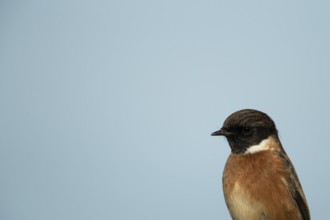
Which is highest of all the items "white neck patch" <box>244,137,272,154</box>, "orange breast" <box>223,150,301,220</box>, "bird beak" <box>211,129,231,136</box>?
"bird beak" <box>211,129,231,136</box>

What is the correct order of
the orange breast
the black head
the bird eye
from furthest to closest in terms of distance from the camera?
1. the bird eye
2. the black head
3. the orange breast

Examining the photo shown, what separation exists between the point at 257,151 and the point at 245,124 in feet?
1.51

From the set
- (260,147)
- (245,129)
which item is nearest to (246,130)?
(245,129)

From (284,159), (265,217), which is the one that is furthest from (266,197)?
(284,159)

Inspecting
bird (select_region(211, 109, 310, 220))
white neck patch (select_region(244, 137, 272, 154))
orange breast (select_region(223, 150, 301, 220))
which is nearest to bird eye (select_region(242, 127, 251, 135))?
bird (select_region(211, 109, 310, 220))

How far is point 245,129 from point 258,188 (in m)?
1.18

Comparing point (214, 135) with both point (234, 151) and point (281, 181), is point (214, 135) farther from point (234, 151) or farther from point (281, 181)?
point (281, 181)

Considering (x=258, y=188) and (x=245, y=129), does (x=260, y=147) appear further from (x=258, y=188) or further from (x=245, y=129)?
(x=258, y=188)

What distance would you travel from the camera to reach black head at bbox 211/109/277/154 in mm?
9578

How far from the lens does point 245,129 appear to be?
9688 mm

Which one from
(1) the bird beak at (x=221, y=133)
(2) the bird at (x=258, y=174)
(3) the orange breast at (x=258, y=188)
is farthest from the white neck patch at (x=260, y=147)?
(1) the bird beak at (x=221, y=133)

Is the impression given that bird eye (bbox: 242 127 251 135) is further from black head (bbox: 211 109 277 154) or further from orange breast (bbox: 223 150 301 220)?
orange breast (bbox: 223 150 301 220)

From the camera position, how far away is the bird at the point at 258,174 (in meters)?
8.79

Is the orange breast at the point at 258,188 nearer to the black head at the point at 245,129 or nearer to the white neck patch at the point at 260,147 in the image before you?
the white neck patch at the point at 260,147
